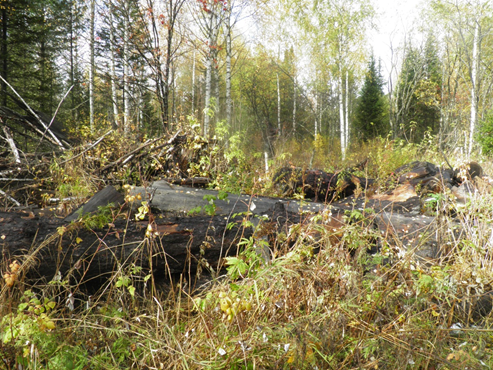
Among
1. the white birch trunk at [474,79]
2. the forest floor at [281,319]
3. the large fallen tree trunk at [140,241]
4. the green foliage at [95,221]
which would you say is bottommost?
the forest floor at [281,319]

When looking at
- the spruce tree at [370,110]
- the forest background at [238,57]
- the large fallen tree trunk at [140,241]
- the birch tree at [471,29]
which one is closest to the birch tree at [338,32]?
the forest background at [238,57]

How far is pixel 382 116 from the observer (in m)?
22.2

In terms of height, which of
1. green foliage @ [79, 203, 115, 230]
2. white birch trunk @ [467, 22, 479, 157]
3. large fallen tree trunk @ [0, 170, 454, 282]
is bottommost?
large fallen tree trunk @ [0, 170, 454, 282]

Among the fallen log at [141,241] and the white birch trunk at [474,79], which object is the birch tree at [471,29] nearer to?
the white birch trunk at [474,79]

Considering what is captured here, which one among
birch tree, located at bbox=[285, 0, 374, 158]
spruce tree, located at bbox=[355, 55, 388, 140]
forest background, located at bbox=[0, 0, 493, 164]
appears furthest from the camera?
spruce tree, located at bbox=[355, 55, 388, 140]

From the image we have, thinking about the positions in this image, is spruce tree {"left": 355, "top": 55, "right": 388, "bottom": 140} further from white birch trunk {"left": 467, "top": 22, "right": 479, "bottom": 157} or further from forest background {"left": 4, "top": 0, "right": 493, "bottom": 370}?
forest background {"left": 4, "top": 0, "right": 493, "bottom": 370}

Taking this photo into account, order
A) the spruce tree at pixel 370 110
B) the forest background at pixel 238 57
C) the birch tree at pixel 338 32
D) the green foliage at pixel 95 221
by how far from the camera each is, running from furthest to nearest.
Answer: the spruce tree at pixel 370 110
the birch tree at pixel 338 32
the forest background at pixel 238 57
the green foliage at pixel 95 221

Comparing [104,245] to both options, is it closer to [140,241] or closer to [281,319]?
[140,241]

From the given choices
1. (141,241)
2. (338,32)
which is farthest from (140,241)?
(338,32)

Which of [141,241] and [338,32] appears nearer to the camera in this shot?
[141,241]

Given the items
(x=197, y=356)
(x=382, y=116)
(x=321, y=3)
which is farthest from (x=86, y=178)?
(x=382, y=116)

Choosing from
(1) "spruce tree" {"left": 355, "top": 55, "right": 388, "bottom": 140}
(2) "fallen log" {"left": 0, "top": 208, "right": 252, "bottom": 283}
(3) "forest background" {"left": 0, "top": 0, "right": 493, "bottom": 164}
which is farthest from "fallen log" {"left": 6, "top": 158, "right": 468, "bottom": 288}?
(1) "spruce tree" {"left": 355, "top": 55, "right": 388, "bottom": 140}

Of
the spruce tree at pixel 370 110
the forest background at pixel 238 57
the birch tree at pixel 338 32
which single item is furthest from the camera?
the spruce tree at pixel 370 110

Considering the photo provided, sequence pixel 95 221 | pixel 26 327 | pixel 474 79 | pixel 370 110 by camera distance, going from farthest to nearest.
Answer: pixel 370 110, pixel 474 79, pixel 95 221, pixel 26 327
